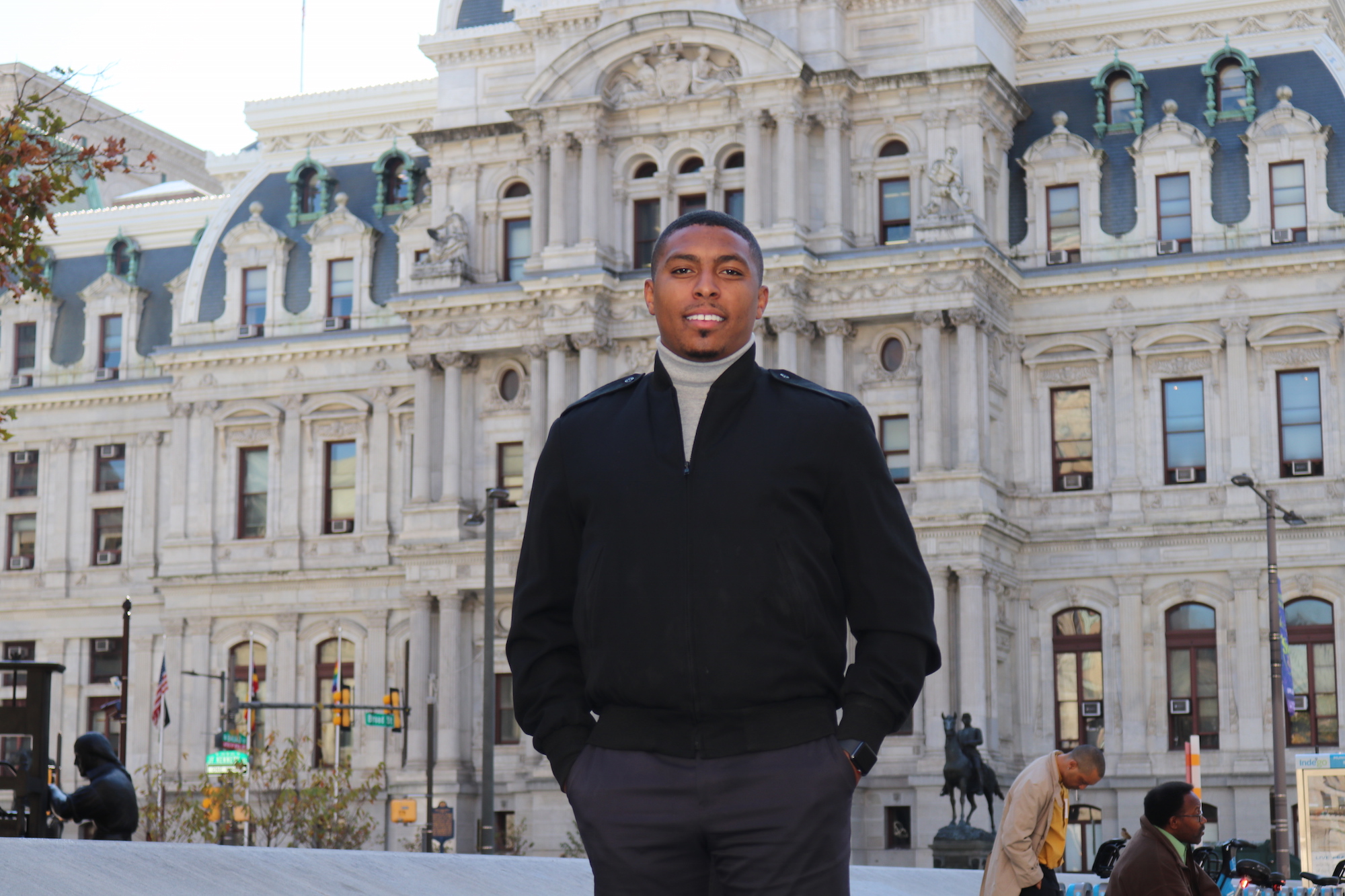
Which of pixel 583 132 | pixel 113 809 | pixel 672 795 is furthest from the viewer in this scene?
pixel 583 132

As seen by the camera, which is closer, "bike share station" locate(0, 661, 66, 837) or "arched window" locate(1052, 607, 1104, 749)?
"bike share station" locate(0, 661, 66, 837)

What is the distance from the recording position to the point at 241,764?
1944 inches

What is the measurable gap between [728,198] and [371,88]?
15454mm

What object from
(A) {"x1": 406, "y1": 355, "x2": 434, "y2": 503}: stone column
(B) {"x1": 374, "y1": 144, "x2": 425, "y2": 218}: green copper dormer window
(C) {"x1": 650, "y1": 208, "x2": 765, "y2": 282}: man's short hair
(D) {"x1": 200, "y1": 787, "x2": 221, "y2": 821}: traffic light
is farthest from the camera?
(B) {"x1": 374, "y1": 144, "x2": 425, "y2": 218}: green copper dormer window

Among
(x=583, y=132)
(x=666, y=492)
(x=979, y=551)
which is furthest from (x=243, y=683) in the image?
(x=666, y=492)

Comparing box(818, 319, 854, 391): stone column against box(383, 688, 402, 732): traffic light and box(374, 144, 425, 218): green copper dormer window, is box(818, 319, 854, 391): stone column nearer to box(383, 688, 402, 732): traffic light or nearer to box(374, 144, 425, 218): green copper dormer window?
box(383, 688, 402, 732): traffic light

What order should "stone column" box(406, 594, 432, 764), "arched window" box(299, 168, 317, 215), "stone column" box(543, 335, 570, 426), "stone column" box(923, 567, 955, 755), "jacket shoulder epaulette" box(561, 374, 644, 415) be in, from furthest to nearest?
1. "arched window" box(299, 168, 317, 215)
2. "stone column" box(406, 594, 432, 764)
3. "stone column" box(543, 335, 570, 426)
4. "stone column" box(923, 567, 955, 755)
5. "jacket shoulder epaulette" box(561, 374, 644, 415)

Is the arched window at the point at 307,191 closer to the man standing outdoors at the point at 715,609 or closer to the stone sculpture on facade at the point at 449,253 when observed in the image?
the stone sculpture on facade at the point at 449,253

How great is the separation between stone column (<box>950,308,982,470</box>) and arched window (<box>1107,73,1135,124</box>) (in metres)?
8.38

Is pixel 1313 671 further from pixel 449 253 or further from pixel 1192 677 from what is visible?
pixel 449 253

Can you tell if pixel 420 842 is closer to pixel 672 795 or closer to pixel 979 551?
pixel 979 551

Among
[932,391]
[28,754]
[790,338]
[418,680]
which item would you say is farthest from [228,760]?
[28,754]

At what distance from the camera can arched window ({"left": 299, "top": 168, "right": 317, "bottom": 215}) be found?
63.3 m

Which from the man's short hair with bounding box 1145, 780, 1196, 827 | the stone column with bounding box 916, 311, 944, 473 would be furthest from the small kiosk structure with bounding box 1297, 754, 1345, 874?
the stone column with bounding box 916, 311, 944, 473
